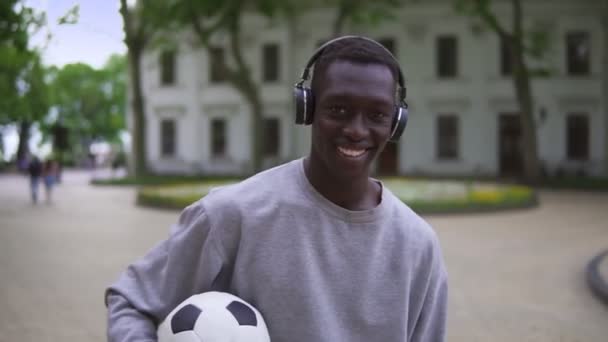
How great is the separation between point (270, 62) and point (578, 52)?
16331 millimetres

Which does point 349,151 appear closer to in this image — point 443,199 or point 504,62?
point 443,199

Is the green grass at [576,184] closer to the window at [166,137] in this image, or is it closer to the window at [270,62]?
the window at [270,62]

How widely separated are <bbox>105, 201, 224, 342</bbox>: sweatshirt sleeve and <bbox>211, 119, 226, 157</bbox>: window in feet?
114

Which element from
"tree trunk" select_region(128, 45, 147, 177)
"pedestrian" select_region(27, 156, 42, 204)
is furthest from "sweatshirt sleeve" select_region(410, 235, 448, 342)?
"tree trunk" select_region(128, 45, 147, 177)

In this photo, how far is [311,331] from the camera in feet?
5.91

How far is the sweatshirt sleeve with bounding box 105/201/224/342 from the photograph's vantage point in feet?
5.90

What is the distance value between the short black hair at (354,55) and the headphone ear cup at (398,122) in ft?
0.70

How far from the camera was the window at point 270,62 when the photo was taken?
35.6 m

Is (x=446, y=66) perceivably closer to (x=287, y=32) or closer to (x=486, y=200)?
(x=287, y=32)

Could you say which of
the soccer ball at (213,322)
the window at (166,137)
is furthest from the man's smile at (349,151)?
the window at (166,137)

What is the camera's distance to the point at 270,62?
35.7 m

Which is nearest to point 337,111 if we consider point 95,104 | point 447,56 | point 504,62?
point 504,62

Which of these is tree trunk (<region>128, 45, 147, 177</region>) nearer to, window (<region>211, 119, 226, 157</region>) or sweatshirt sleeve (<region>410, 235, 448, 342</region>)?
window (<region>211, 119, 226, 157</region>)

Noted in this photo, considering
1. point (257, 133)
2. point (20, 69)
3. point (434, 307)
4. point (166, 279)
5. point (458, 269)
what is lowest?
point (458, 269)
